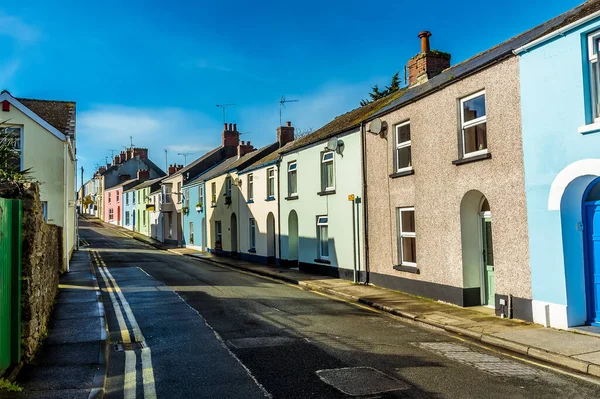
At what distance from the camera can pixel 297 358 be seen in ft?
25.0

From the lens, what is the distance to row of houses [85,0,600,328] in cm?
922

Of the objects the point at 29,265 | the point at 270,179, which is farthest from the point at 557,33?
the point at 270,179

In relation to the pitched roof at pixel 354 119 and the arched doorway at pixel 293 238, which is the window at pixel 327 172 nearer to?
the pitched roof at pixel 354 119

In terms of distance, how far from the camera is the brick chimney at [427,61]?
18078 mm

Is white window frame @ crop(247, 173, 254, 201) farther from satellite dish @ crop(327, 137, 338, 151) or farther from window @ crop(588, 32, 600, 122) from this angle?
window @ crop(588, 32, 600, 122)

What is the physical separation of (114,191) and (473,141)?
66586 millimetres

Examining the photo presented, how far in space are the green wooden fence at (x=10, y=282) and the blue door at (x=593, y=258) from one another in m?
9.92

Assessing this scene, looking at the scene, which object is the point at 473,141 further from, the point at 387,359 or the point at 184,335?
the point at 184,335

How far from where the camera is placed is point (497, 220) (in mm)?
10812

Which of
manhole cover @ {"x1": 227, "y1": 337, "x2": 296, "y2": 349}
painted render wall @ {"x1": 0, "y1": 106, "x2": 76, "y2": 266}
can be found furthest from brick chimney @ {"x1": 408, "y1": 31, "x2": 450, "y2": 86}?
painted render wall @ {"x1": 0, "y1": 106, "x2": 76, "y2": 266}

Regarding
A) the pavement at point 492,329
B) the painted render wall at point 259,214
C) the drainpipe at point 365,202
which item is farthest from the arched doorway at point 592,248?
the painted render wall at point 259,214

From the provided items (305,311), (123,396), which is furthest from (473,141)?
(123,396)

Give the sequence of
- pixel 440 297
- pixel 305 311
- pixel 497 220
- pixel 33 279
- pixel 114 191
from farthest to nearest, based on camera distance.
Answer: pixel 114 191
pixel 440 297
pixel 305 311
pixel 497 220
pixel 33 279

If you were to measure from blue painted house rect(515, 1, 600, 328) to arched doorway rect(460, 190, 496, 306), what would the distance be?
199 centimetres
